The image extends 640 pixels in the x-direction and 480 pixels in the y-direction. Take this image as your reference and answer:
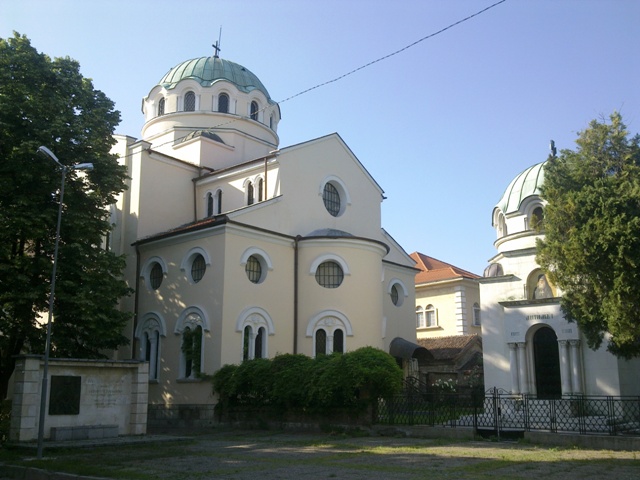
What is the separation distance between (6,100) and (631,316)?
20.4 meters

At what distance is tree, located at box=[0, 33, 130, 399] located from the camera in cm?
2183

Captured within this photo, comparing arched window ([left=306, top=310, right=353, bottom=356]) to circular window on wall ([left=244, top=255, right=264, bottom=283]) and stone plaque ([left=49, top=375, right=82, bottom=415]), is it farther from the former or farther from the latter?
stone plaque ([left=49, top=375, right=82, bottom=415])

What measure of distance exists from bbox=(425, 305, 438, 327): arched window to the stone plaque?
2973 cm

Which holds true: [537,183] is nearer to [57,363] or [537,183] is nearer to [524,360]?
[524,360]

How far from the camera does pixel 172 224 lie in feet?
101

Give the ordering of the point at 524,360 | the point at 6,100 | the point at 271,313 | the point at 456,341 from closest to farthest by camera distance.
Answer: the point at 6,100, the point at 524,360, the point at 271,313, the point at 456,341

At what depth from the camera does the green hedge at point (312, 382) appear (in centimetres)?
2055

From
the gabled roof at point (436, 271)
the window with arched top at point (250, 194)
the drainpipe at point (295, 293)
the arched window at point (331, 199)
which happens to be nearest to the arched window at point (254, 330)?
the drainpipe at point (295, 293)

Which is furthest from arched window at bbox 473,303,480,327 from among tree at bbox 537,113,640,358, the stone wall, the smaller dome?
the stone wall

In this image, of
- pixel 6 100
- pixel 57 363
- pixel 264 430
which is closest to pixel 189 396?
pixel 264 430

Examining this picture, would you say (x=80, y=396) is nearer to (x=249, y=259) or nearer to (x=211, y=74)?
(x=249, y=259)

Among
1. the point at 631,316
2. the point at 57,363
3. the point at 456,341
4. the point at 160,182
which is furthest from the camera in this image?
the point at 456,341

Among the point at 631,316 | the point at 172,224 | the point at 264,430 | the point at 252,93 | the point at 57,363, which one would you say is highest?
the point at 252,93

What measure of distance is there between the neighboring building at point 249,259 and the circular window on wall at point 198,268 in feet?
0.14
